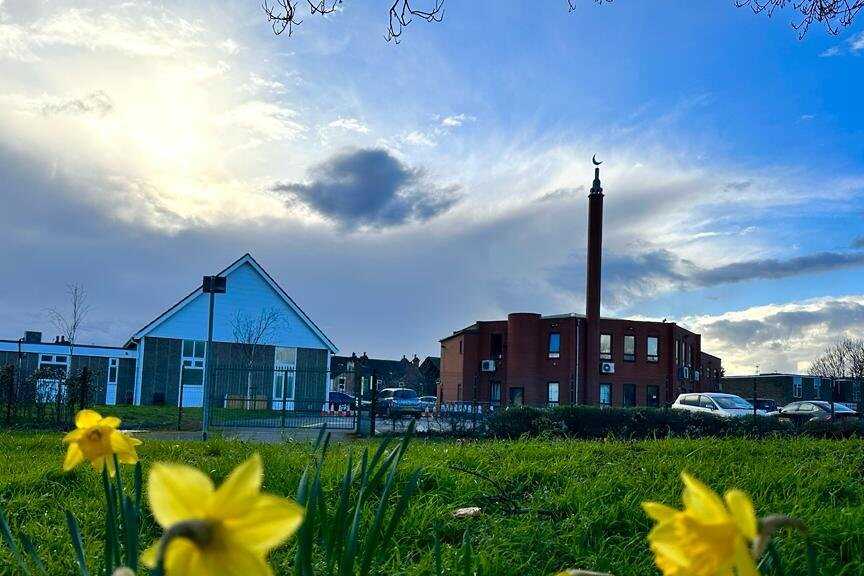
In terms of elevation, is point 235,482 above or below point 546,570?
above

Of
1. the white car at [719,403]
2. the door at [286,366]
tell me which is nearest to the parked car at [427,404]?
the door at [286,366]

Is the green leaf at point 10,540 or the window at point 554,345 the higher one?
the window at point 554,345

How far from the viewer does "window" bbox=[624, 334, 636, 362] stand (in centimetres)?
4962

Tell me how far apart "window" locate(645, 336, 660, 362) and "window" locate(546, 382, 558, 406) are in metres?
6.97

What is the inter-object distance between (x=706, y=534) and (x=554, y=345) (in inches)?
1916

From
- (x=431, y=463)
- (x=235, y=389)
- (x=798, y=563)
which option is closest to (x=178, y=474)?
(x=798, y=563)

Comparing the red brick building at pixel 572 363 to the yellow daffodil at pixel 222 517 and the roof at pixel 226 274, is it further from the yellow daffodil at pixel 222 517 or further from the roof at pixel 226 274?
the yellow daffodil at pixel 222 517

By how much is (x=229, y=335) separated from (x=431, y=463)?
103 ft

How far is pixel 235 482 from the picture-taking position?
27.7 inches

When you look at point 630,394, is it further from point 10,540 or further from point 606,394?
point 10,540

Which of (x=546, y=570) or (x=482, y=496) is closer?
(x=546, y=570)

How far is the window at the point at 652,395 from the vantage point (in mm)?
49650

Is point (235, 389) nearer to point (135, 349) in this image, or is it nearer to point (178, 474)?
point (135, 349)

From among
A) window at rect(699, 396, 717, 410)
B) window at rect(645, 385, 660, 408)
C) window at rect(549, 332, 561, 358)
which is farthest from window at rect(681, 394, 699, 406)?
window at rect(645, 385, 660, 408)
